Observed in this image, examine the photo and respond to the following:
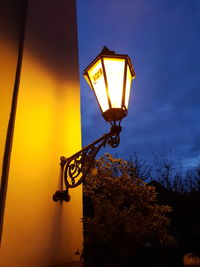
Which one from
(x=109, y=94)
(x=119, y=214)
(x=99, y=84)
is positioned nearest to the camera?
(x=119, y=214)

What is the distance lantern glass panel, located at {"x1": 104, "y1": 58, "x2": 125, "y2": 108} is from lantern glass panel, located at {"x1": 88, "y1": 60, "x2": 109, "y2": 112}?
2.5 inches

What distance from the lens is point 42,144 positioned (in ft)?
8.21

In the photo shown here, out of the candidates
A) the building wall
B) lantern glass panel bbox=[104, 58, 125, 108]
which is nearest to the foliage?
the building wall

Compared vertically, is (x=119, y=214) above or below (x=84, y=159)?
below

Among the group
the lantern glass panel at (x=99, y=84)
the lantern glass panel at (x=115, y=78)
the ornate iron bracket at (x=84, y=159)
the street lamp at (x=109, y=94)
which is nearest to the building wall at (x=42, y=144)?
the ornate iron bracket at (x=84, y=159)

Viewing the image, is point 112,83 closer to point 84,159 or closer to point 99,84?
point 99,84

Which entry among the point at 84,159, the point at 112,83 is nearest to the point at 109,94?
the point at 112,83

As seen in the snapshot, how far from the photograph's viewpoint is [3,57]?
2578 mm

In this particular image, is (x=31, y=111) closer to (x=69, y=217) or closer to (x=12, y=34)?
(x=12, y=34)

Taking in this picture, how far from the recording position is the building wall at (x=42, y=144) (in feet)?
6.81

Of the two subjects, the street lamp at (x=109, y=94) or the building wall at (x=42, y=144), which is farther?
the street lamp at (x=109, y=94)

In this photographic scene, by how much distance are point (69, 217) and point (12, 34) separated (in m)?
2.18

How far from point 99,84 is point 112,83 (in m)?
0.16

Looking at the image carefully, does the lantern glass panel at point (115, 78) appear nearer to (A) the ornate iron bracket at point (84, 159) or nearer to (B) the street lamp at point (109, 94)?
(B) the street lamp at point (109, 94)
